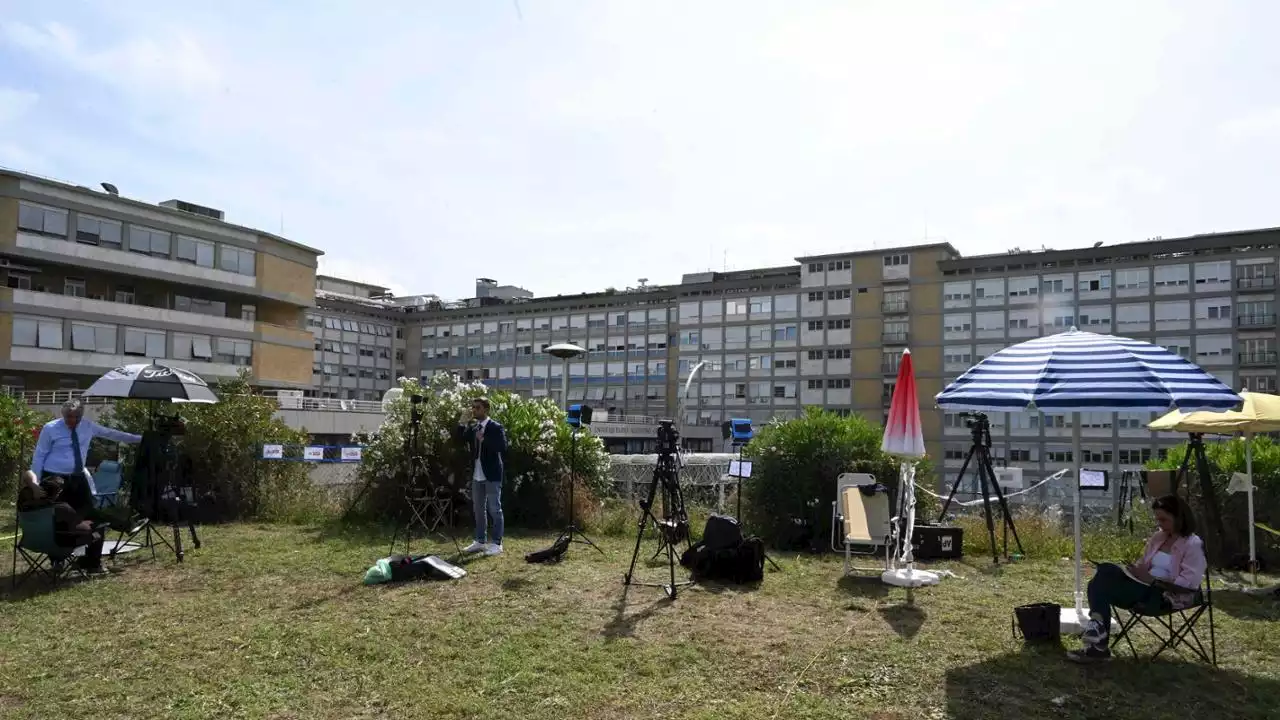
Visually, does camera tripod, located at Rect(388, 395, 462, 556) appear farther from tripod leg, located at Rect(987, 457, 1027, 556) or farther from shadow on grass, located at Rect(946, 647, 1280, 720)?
tripod leg, located at Rect(987, 457, 1027, 556)

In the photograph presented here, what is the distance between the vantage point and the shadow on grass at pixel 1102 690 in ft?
15.9

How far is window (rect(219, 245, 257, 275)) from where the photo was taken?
4744 cm

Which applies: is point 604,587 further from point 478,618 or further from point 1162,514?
point 1162,514

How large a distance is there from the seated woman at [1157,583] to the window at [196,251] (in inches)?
1909

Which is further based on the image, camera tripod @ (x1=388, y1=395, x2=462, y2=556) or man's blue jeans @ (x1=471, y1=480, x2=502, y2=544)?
camera tripod @ (x1=388, y1=395, x2=462, y2=556)

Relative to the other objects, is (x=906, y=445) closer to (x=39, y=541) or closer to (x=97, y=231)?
(x=39, y=541)

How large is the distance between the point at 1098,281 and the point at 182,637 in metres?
70.5

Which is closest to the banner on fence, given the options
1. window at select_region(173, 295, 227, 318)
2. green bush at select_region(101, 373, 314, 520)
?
green bush at select_region(101, 373, 314, 520)

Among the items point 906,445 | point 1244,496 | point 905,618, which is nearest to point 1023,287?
point 1244,496

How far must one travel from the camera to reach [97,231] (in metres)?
42.4

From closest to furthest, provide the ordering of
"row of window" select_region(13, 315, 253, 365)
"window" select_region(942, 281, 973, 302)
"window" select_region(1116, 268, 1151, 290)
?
1. "row of window" select_region(13, 315, 253, 365)
2. "window" select_region(1116, 268, 1151, 290)
3. "window" select_region(942, 281, 973, 302)

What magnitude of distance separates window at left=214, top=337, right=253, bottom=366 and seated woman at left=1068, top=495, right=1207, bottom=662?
48013mm

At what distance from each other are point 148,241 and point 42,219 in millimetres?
4942

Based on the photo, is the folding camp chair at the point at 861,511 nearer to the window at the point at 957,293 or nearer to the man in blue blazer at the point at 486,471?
the man in blue blazer at the point at 486,471
